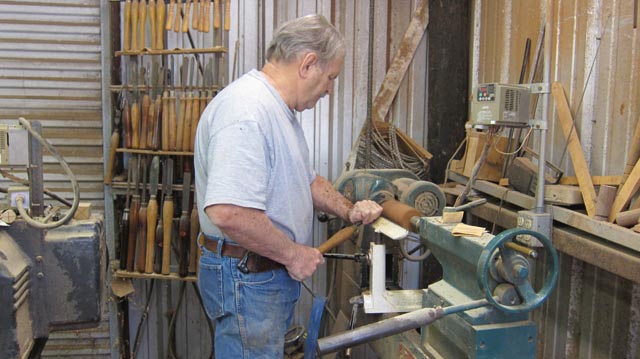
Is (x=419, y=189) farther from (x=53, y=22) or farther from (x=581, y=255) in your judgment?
(x=53, y=22)

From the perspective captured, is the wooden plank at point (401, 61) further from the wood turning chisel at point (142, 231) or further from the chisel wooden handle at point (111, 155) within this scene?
the chisel wooden handle at point (111, 155)

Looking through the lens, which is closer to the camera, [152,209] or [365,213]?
[365,213]

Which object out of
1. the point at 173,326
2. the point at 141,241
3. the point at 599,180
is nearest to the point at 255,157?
the point at 599,180

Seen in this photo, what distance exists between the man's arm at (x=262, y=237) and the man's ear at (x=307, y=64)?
0.48 metres

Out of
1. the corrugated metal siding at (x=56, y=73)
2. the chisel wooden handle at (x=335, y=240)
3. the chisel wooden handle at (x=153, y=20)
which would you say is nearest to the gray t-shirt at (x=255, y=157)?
the chisel wooden handle at (x=335, y=240)

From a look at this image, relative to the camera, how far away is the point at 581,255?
2.11m

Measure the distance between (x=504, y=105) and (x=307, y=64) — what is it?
0.97 m

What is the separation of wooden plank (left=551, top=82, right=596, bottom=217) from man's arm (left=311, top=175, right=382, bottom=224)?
2.60 feet

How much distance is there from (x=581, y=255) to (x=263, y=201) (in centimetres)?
121

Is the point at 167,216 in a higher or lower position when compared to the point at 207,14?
lower

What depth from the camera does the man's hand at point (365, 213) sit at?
2.13 meters

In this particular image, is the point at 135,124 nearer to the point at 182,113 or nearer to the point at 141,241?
the point at 182,113

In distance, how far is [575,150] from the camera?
2.35 meters

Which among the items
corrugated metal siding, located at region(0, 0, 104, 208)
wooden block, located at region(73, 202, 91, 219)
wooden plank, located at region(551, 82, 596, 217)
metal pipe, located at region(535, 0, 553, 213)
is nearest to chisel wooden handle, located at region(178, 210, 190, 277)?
corrugated metal siding, located at region(0, 0, 104, 208)
